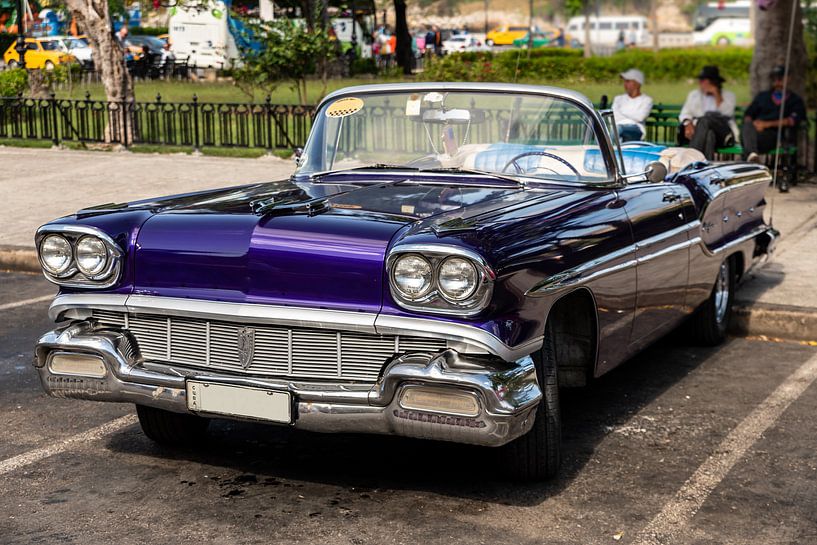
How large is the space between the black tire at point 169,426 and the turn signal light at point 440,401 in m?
1.39

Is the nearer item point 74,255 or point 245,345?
point 245,345

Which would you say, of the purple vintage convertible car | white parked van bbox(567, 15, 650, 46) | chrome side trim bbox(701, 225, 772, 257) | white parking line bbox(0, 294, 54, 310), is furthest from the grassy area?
white parked van bbox(567, 15, 650, 46)

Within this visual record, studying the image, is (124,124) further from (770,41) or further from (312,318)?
(312,318)

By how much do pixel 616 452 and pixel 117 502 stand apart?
217 cm

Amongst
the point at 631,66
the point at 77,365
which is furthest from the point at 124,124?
the point at 631,66

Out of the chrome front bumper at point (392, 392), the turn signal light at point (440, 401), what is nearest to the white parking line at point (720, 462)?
the chrome front bumper at point (392, 392)

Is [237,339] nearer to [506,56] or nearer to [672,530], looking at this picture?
[672,530]

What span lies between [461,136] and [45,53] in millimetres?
39844

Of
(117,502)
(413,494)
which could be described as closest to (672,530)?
(413,494)

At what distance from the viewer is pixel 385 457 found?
18.1ft

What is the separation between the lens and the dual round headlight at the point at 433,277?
452 cm

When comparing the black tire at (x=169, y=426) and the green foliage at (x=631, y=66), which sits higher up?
the black tire at (x=169, y=426)

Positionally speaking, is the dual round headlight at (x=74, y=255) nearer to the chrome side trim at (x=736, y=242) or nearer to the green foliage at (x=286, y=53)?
the chrome side trim at (x=736, y=242)

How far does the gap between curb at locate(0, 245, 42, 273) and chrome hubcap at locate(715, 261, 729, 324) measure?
18.4 ft
